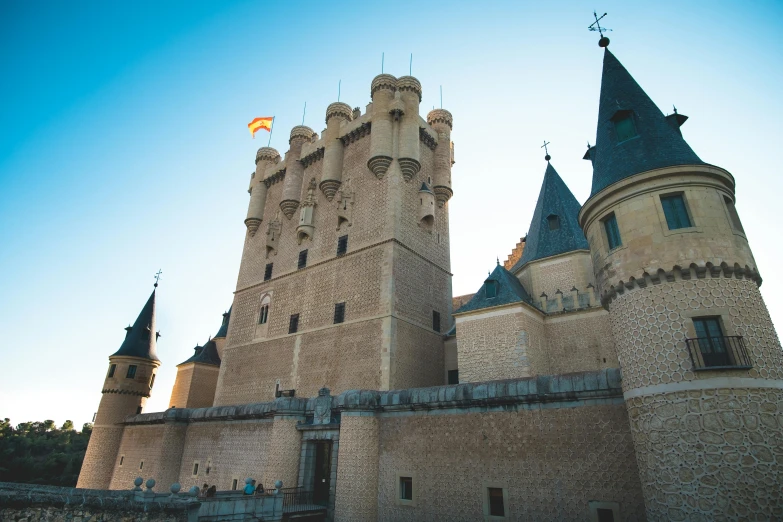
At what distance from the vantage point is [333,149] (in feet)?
78.6

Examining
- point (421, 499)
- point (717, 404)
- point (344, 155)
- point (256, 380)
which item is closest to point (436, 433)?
point (421, 499)

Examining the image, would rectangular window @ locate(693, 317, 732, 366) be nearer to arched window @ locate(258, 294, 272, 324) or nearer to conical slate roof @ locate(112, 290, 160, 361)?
arched window @ locate(258, 294, 272, 324)

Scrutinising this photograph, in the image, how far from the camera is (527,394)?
10023 mm

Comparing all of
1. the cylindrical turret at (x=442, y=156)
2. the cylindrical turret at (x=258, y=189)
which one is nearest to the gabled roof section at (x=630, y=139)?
the cylindrical turret at (x=442, y=156)

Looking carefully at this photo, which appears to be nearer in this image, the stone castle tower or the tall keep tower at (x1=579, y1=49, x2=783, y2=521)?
the tall keep tower at (x1=579, y1=49, x2=783, y2=521)

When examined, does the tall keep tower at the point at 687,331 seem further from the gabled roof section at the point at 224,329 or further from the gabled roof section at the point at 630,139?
the gabled roof section at the point at 224,329

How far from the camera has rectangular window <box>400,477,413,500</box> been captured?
1145 cm

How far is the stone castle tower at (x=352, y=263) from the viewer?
61.2 feet

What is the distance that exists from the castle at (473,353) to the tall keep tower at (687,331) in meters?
0.04

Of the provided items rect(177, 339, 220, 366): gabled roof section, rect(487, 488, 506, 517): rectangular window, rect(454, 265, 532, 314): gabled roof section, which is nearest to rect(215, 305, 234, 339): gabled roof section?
rect(177, 339, 220, 366): gabled roof section

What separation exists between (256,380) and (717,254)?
66.5 feet

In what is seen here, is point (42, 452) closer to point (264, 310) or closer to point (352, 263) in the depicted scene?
point (264, 310)

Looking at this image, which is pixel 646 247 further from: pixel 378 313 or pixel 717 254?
pixel 378 313

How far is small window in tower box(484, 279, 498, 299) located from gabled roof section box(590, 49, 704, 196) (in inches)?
283
